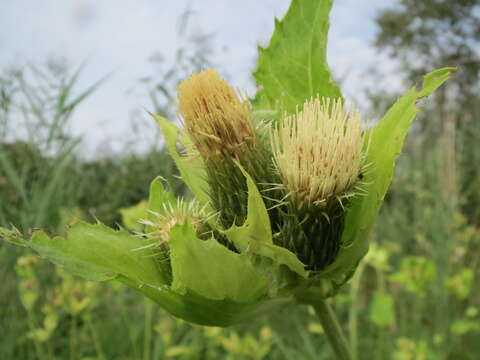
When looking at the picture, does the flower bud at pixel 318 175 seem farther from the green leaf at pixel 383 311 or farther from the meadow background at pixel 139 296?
the green leaf at pixel 383 311

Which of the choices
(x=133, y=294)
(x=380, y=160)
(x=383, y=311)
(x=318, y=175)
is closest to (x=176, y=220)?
(x=318, y=175)

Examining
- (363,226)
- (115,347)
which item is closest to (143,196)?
(115,347)

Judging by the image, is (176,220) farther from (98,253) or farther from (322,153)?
(322,153)

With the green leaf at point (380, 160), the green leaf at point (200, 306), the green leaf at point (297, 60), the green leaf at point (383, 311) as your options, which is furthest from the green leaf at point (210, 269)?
the green leaf at point (383, 311)

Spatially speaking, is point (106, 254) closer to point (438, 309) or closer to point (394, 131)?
point (394, 131)

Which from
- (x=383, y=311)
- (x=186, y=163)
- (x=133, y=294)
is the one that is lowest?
(x=383, y=311)
